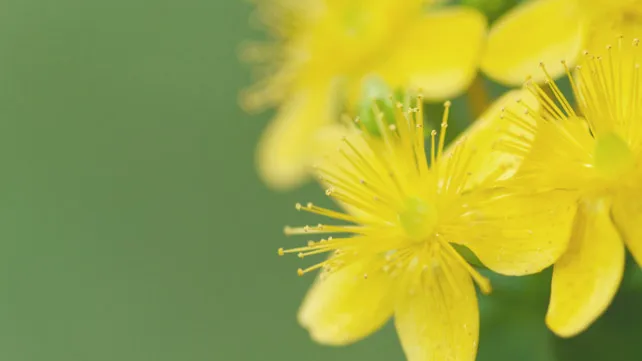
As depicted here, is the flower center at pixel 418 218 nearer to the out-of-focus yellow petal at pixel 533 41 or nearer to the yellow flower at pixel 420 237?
the yellow flower at pixel 420 237

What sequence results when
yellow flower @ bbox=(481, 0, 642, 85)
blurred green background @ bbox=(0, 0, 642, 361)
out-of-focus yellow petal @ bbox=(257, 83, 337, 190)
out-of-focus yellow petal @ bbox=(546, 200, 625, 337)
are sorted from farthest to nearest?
blurred green background @ bbox=(0, 0, 642, 361), out-of-focus yellow petal @ bbox=(257, 83, 337, 190), yellow flower @ bbox=(481, 0, 642, 85), out-of-focus yellow petal @ bbox=(546, 200, 625, 337)

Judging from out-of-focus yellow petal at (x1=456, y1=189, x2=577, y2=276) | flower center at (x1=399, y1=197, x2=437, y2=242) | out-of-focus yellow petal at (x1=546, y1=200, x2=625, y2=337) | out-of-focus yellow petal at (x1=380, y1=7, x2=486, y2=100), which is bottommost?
out-of-focus yellow petal at (x1=546, y1=200, x2=625, y2=337)

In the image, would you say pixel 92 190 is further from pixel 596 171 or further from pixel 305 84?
pixel 596 171

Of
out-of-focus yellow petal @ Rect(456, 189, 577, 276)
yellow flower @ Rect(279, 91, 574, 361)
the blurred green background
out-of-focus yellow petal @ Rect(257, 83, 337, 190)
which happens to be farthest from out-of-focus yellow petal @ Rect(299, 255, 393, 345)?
the blurred green background

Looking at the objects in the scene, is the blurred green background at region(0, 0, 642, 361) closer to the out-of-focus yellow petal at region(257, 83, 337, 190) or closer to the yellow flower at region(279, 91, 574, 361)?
the out-of-focus yellow petal at region(257, 83, 337, 190)

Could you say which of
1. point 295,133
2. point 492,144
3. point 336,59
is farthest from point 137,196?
point 492,144

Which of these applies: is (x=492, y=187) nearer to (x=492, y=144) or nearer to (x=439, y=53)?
(x=492, y=144)

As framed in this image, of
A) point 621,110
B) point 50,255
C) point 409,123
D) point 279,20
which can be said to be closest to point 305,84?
point 279,20
